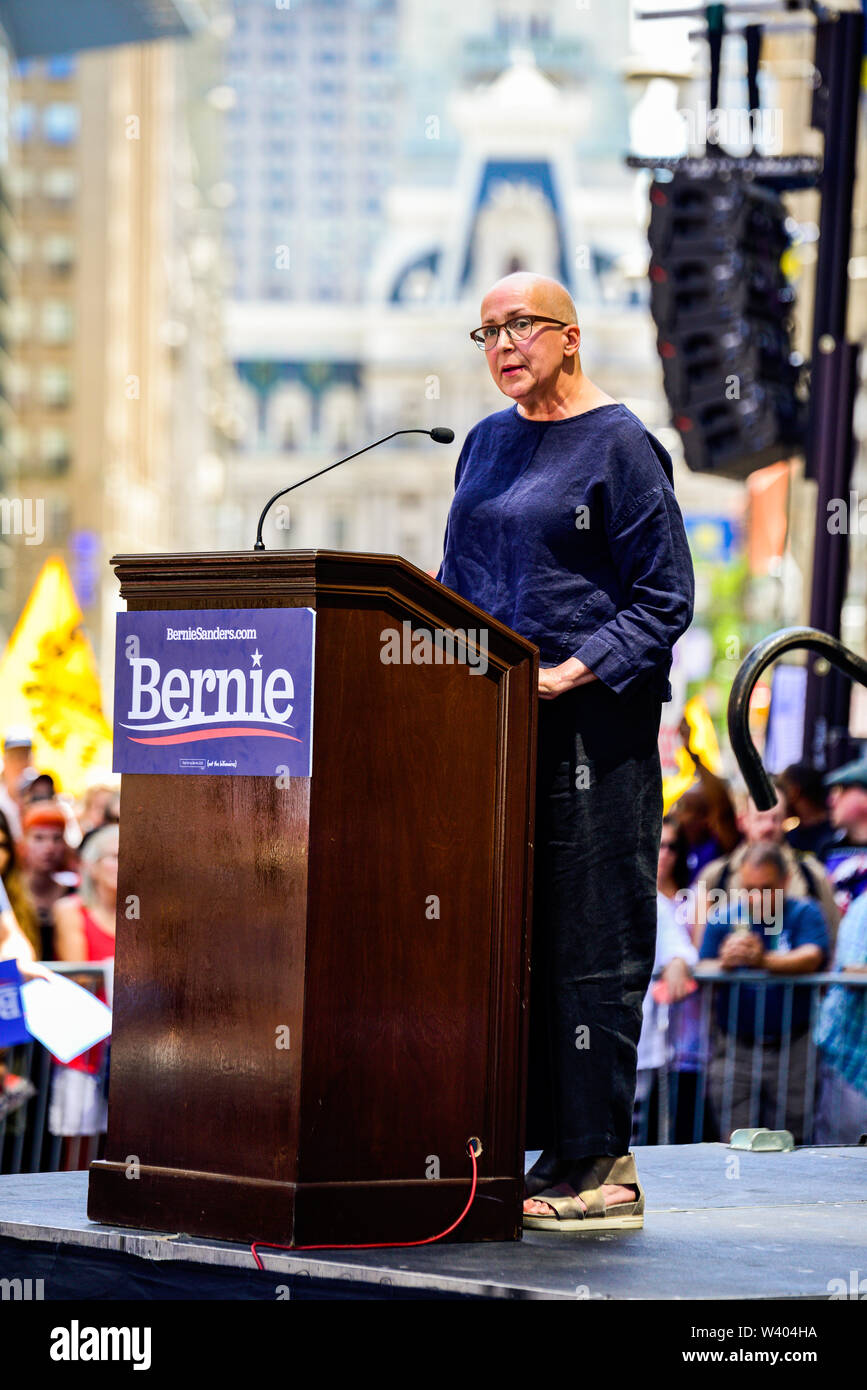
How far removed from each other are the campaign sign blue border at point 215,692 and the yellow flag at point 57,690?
9.33 m

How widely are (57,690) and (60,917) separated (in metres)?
6.74

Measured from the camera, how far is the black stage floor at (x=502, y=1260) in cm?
372

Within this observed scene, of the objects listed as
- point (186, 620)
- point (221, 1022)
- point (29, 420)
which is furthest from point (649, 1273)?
point (29, 420)

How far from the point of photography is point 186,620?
4.19 meters

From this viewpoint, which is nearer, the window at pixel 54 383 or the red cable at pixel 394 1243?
the red cable at pixel 394 1243

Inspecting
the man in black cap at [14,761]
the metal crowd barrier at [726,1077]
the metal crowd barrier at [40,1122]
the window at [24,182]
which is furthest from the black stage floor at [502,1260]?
the window at [24,182]

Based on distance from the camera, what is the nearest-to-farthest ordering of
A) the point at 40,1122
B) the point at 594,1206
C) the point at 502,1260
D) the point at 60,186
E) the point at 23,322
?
the point at 502,1260
the point at 594,1206
the point at 40,1122
the point at 23,322
the point at 60,186

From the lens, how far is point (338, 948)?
4004 mm

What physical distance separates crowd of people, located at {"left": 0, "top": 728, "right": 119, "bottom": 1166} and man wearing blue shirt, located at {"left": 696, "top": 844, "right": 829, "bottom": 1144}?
86.2 inches

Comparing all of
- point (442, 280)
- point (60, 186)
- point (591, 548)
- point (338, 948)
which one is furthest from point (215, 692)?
point (442, 280)

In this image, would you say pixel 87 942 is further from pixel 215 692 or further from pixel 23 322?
pixel 23 322

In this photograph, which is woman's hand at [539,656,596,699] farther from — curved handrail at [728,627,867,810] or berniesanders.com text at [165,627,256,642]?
berniesanders.com text at [165,627,256,642]

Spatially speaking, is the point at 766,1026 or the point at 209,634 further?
the point at 766,1026

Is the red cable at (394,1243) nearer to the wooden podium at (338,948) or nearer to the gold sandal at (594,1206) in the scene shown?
the wooden podium at (338,948)
